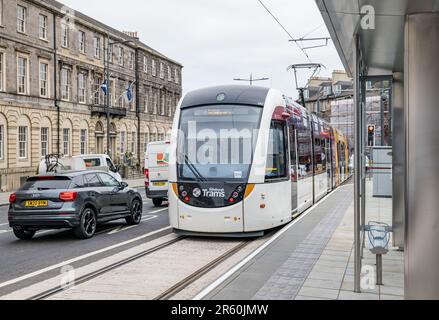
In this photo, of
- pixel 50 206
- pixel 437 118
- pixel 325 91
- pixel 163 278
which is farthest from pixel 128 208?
pixel 325 91

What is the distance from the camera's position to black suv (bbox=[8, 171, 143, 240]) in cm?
1134

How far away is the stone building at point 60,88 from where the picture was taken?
33375 millimetres

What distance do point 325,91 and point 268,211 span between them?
79784mm

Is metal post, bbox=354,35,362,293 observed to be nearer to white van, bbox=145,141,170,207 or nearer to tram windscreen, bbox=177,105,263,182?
tram windscreen, bbox=177,105,263,182

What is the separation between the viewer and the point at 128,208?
46.5 feet

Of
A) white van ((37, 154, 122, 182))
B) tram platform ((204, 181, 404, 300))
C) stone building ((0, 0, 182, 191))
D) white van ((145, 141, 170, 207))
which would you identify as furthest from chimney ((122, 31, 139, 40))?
tram platform ((204, 181, 404, 300))

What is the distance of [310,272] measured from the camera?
770 centimetres

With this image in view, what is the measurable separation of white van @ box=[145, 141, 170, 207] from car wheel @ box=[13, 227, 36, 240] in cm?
772

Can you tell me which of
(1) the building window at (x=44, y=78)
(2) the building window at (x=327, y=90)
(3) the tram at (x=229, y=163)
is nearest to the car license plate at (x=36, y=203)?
(3) the tram at (x=229, y=163)

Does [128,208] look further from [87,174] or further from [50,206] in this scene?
[50,206]

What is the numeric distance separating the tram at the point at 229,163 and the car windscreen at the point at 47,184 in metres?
2.53

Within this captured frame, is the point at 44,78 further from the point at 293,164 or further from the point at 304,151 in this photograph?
the point at 293,164

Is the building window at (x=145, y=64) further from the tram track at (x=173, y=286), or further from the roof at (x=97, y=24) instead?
the tram track at (x=173, y=286)

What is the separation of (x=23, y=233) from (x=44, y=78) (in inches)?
1102
